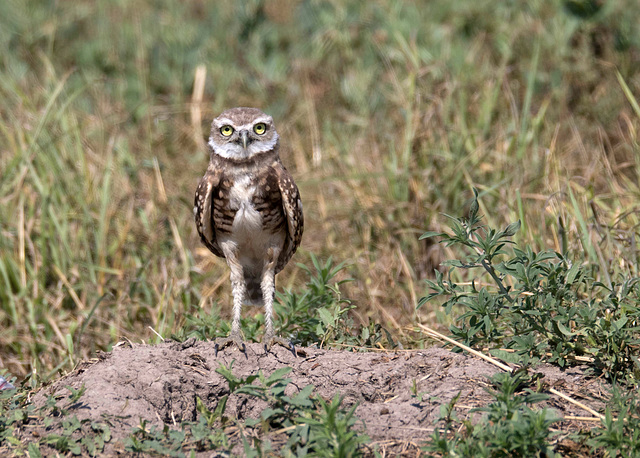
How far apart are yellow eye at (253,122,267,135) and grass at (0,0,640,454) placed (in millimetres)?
1019

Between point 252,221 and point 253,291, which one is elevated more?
point 252,221

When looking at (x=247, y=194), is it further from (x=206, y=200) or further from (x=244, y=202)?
(x=206, y=200)

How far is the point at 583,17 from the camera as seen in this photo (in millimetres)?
7328

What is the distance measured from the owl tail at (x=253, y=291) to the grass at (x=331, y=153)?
52cm

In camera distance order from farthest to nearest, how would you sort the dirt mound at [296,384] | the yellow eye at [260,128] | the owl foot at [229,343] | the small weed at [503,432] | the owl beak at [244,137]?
the yellow eye at [260,128] → the owl beak at [244,137] → the owl foot at [229,343] → the dirt mound at [296,384] → the small weed at [503,432]

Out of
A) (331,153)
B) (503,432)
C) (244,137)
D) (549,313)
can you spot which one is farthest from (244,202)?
(331,153)

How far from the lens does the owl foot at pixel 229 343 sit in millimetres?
3712

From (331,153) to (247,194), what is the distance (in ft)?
9.45

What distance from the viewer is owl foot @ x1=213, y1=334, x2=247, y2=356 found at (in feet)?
12.2

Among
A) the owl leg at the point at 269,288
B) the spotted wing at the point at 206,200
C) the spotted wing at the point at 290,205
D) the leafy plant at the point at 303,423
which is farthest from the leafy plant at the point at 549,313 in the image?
the spotted wing at the point at 206,200

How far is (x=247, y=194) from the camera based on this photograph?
4348 millimetres

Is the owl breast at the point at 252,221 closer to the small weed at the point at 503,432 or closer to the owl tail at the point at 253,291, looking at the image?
the owl tail at the point at 253,291

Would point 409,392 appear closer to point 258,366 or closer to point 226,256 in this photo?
point 258,366

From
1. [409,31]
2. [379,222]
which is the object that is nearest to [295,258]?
[379,222]
